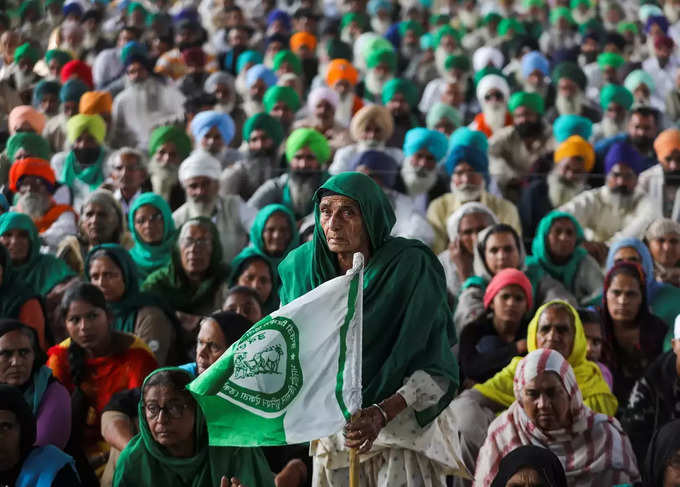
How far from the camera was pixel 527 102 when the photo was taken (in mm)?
10242

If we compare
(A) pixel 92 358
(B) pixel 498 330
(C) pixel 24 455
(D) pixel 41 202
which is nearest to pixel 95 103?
(D) pixel 41 202

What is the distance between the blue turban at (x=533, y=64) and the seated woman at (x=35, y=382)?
750cm

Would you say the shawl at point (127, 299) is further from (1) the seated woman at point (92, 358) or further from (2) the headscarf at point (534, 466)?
(2) the headscarf at point (534, 466)

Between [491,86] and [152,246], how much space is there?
4.65 metres

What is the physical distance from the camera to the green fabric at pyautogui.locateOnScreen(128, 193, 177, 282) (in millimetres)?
7105

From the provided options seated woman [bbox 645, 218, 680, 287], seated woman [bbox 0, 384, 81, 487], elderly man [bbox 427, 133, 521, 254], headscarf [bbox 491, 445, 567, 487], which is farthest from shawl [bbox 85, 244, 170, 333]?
seated woman [bbox 645, 218, 680, 287]

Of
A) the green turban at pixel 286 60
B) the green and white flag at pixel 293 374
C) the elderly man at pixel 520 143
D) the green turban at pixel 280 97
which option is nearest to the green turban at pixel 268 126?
the green turban at pixel 280 97

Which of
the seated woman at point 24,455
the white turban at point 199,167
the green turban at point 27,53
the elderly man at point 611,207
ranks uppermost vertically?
the green turban at point 27,53

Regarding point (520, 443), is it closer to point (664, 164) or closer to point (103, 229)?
point (103, 229)

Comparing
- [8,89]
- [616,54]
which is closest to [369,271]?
[8,89]

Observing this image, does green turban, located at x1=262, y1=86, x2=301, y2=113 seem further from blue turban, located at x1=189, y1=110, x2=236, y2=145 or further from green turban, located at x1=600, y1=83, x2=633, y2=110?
green turban, located at x1=600, y1=83, x2=633, y2=110

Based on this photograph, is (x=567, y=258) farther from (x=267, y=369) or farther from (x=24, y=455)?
(x=267, y=369)

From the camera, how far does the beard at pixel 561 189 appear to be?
801 cm

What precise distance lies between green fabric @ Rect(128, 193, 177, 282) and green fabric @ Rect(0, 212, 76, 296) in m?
0.54
